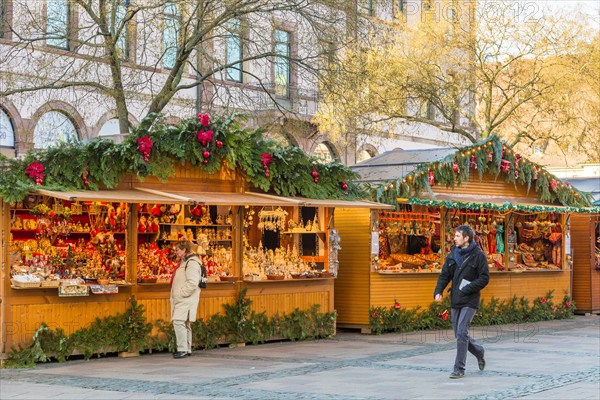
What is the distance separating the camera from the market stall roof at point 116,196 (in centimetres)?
1406

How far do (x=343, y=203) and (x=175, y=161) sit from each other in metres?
3.02

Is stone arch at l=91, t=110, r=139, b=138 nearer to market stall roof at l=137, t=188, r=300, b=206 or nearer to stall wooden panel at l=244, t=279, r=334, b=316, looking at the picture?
stall wooden panel at l=244, t=279, r=334, b=316

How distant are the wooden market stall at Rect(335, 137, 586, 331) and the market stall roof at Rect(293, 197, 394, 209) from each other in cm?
90

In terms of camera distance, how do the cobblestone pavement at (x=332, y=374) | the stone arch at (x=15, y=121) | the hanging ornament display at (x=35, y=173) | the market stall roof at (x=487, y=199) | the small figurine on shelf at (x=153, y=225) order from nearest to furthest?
the cobblestone pavement at (x=332, y=374) < the hanging ornament display at (x=35, y=173) < the small figurine on shelf at (x=153, y=225) < the market stall roof at (x=487, y=199) < the stone arch at (x=15, y=121)

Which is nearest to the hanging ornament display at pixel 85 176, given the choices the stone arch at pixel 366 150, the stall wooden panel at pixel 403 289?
the stall wooden panel at pixel 403 289

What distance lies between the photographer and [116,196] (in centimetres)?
1470

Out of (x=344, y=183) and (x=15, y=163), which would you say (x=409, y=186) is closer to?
(x=344, y=183)

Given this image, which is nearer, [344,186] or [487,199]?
[344,186]

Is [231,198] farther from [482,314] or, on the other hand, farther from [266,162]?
[482,314]

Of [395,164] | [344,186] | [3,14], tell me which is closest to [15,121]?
[3,14]

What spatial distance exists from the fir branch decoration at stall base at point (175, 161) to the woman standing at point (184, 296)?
50.9 inches

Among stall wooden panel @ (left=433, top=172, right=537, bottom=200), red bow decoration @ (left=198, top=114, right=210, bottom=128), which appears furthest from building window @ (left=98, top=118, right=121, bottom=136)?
red bow decoration @ (left=198, top=114, right=210, bottom=128)

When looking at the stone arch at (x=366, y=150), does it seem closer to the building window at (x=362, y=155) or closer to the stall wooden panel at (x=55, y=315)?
the building window at (x=362, y=155)

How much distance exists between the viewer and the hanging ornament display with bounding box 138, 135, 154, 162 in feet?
50.6
